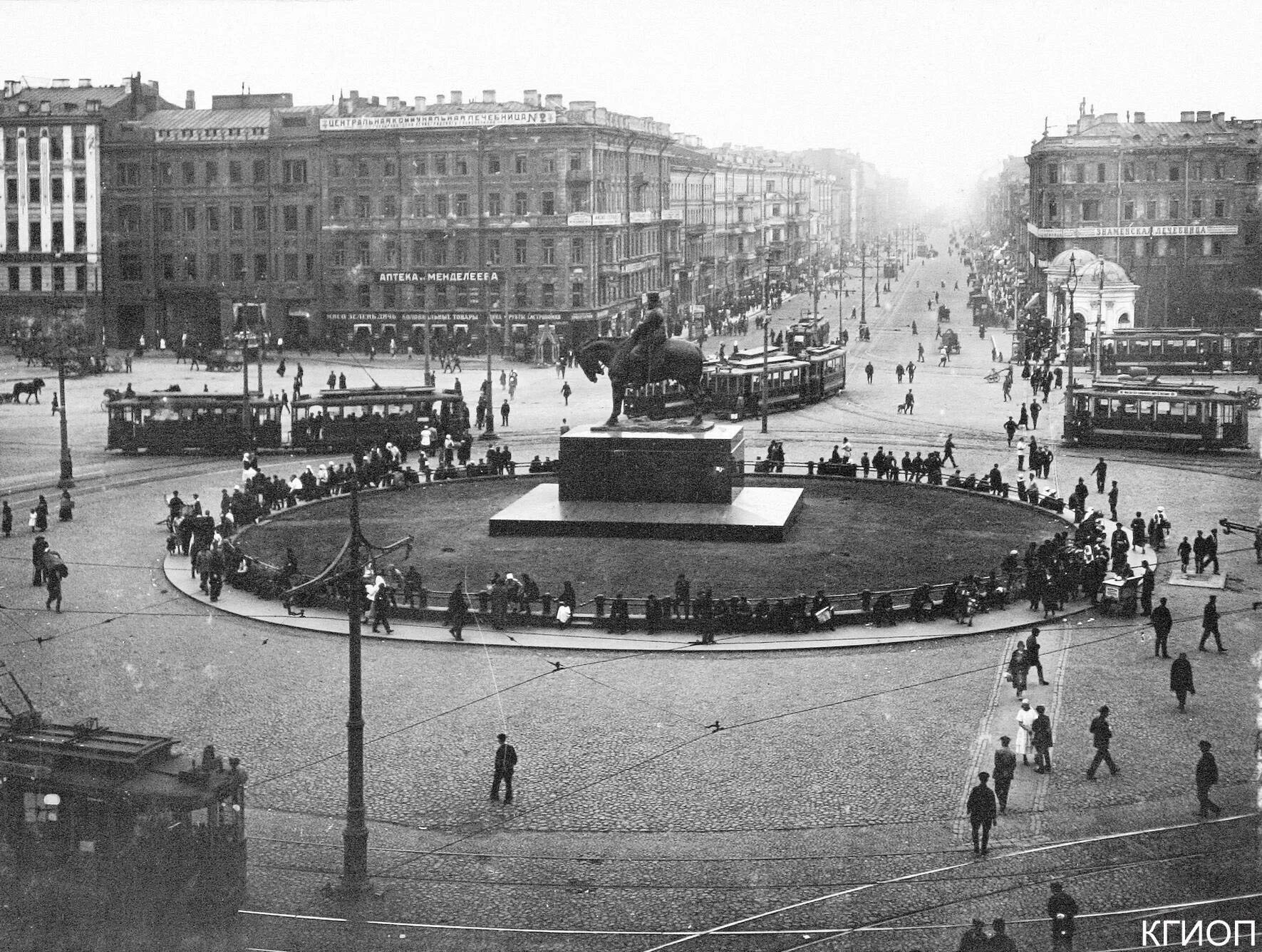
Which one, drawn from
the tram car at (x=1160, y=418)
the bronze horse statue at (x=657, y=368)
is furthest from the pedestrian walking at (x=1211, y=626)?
the tram car at (x=1160, y=418)

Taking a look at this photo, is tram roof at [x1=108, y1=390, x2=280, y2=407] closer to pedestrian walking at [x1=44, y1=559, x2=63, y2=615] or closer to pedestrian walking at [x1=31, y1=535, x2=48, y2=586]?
pedestrian walking at [x1=31, y1=535, x2=48, y2=586]

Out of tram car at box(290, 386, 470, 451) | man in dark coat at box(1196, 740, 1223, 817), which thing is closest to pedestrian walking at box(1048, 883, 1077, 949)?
man in dark coat at box(1196, 740, 1223, 817)

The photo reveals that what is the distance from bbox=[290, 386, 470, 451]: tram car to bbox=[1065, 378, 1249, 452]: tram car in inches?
949

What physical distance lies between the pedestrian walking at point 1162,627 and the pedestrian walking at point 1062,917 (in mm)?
13193

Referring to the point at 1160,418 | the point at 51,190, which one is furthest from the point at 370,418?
the point at 51,190

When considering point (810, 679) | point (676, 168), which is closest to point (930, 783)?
point (810, 679)

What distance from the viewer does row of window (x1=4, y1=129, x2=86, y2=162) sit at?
326 ft

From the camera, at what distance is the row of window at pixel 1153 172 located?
104062mm

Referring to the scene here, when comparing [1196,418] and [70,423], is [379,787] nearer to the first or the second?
[1196,418]

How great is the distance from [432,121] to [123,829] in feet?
271

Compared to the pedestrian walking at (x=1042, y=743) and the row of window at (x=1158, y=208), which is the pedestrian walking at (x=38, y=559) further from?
the row of window at (x=1158, y=208)

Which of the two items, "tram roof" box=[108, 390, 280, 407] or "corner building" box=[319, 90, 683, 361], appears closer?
"tram roof" box=[108, 390, 280, 407]

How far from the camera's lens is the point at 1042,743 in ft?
74.5

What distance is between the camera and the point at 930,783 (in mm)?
22297
